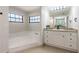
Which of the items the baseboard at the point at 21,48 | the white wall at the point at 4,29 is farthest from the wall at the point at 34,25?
the white wall at the point at 4,29

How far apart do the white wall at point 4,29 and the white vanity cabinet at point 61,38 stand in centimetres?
71

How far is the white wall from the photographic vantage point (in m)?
1.38

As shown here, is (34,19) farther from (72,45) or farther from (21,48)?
(72,45)

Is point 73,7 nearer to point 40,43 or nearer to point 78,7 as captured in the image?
point 78,7

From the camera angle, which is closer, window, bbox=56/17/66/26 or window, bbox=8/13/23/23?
window, bbox=8/13/23/23

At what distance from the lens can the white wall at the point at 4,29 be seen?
1.38 metres

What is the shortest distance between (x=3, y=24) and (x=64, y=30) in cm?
111

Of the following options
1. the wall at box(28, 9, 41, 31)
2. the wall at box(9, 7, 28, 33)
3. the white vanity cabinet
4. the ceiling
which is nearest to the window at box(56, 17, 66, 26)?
the white vanity cabinet

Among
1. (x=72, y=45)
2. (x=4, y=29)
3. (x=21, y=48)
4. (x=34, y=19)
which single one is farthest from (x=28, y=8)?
(x=72, y=45)

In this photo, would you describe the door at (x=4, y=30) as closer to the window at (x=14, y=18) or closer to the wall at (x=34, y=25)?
the window at (x=14, y=18)

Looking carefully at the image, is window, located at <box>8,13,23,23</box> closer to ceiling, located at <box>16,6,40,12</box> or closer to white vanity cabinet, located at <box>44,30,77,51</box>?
ceiling, located at <box>16,6,40,12</box>

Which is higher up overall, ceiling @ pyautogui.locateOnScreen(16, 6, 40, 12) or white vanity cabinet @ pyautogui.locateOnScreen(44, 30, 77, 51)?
ceiling @ pyautogui.locateOnScreen(16, 6, 40, 12)

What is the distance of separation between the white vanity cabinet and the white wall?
0.71 m
